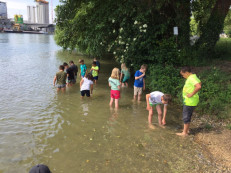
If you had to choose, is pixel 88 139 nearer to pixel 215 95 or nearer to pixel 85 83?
pixel 85 83

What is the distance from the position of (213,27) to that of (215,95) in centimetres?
635

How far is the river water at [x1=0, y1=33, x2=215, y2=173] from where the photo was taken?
4367 millimetres

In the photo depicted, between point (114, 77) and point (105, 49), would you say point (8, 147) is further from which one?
point (105, 49)

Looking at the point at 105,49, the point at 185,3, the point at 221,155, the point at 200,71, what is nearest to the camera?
the point at 221,155

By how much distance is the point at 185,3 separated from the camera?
10.9m

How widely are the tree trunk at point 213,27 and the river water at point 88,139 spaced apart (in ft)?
20.5

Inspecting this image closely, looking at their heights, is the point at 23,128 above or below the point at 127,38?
below

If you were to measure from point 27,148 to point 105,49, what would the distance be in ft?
30.0

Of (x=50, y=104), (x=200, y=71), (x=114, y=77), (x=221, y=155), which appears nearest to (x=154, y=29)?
(x=200, y=71)

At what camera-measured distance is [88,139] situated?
5.41 metres

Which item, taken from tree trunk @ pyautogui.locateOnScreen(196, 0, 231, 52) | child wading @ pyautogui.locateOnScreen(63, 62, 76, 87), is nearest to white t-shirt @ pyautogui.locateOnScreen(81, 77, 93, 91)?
child wading @ pyautogui.locateOnScreen(63, 62, 76, 87)

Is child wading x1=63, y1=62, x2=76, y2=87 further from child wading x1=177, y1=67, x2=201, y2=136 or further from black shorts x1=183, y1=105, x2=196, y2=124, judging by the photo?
black shorts x1=183, y1=105, x2=196, y2=124

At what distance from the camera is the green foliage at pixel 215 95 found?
6.58m

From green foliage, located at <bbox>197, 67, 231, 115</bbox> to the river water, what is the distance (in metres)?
1.09
